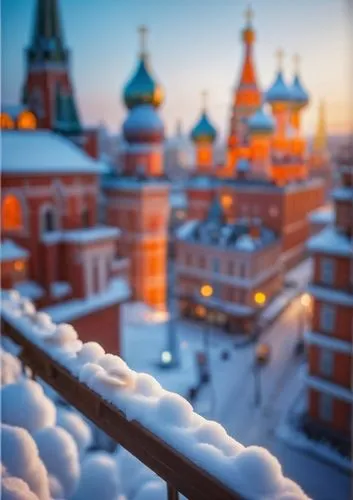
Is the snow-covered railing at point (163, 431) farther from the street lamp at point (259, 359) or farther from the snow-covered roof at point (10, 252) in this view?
the street lamp at point (259, 359)

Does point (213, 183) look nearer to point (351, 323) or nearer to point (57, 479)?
point (351, 323)

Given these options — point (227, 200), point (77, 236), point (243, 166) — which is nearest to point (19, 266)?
point (77, 236)

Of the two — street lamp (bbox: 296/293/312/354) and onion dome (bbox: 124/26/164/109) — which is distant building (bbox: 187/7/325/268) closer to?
street lamp (bbox: 296/293/312/354)

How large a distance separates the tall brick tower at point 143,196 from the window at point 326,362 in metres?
10.2

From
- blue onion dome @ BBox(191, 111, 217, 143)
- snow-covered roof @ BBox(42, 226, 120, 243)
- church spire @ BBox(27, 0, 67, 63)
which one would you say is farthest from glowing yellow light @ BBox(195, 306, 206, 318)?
blue onion dome @ BBox(191, 111, 217, 143)

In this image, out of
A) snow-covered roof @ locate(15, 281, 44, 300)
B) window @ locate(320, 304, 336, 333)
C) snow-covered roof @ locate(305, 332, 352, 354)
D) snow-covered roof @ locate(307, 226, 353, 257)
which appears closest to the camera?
snow-covered roof @ locate(307, 226, 353, 257)

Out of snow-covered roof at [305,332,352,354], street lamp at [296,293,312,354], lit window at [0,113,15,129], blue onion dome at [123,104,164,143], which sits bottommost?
street lamp at [296,293,312,354]

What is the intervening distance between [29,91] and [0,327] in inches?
566

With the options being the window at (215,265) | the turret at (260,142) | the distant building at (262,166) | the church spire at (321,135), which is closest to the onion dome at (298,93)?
the distant building at (262,166)

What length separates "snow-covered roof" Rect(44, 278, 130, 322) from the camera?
11.1 m

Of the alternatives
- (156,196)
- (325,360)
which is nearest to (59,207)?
(325,360)

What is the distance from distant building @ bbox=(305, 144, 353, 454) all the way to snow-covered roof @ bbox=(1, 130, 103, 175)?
5856 mm

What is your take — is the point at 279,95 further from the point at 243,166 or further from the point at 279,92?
the point at 243,166

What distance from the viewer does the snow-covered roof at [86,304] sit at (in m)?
11.1
